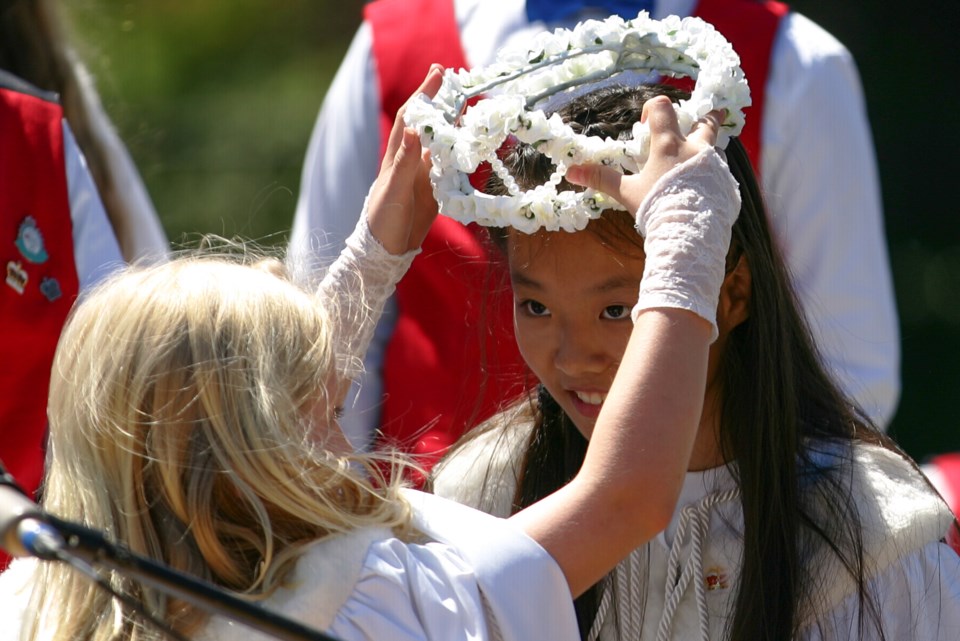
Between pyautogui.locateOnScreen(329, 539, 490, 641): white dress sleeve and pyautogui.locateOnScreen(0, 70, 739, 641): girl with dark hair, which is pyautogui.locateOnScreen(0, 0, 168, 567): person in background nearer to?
pyautogui.locateOnScreen(0, 70, 739, 641): girl with dark hair

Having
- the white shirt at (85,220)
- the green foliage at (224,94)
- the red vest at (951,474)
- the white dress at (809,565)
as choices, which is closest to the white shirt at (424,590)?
the white dress at (809,565)

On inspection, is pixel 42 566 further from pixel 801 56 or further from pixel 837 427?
pixel 801 56

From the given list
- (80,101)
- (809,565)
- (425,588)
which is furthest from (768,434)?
(80,101)

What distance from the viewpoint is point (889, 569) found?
1.79 metres

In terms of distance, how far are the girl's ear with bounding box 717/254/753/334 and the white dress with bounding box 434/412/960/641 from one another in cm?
19

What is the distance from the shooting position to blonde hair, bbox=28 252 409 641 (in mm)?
1552

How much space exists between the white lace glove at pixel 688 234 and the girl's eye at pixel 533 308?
34cm

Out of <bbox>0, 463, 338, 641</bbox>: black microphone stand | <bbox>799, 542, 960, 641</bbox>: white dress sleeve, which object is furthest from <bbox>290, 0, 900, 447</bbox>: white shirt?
<bbox>0, 463, 338, 641</bbox>: black microphone stand

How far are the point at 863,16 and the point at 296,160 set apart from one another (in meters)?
2.09

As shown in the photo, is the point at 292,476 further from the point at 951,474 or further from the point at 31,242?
the point at 951,474

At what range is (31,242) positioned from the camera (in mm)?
2701

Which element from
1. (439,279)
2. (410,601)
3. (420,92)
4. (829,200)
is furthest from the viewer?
(439,279)

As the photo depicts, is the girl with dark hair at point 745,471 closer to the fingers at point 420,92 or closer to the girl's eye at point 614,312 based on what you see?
the girl's eye at point 614,312

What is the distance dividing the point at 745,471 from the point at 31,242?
142 centimetres
